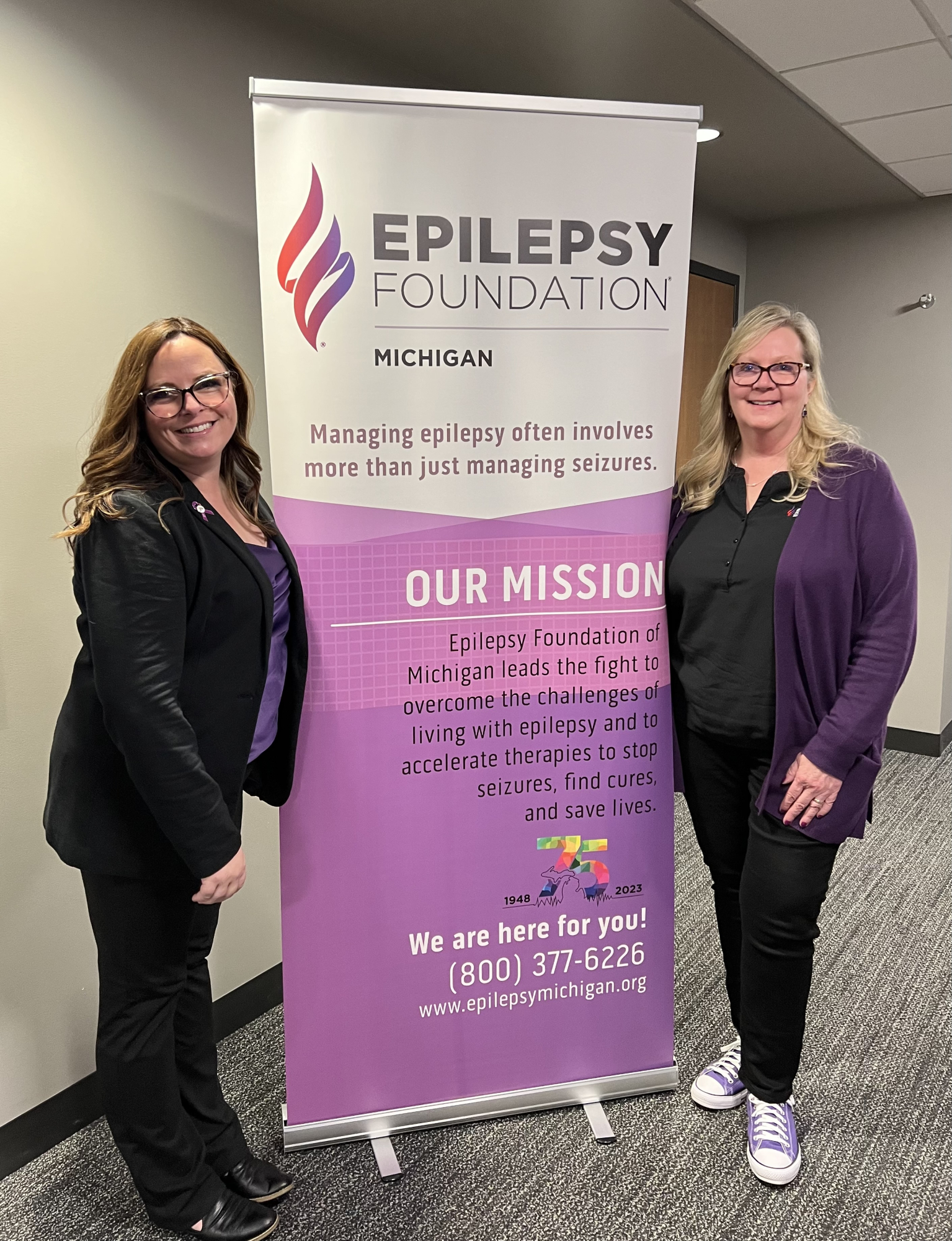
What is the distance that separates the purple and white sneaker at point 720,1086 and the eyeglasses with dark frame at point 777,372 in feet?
4.73

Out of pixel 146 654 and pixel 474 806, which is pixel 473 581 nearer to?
pixel 474 806

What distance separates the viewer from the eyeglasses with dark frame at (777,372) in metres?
1.73

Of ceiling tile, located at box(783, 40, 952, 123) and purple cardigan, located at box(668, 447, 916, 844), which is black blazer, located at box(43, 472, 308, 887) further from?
ceiling tile, located at box(783, 40, 952, 123)

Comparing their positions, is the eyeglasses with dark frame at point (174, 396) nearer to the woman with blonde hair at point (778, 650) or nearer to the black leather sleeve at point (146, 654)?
the black leather sleeve at point (146, 654)

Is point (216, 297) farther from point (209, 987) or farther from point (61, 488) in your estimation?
point (209, 987)

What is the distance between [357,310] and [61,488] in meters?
0.71

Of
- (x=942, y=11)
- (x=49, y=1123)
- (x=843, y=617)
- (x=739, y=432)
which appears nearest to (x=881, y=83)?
(x=942, y=11)

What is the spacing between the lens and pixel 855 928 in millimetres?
2783

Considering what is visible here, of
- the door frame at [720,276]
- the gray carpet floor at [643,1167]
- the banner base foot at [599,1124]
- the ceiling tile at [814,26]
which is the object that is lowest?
the gray carpet floor at [643,1167]

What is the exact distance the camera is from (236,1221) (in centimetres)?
163

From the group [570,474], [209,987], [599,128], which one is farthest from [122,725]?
[599,128]

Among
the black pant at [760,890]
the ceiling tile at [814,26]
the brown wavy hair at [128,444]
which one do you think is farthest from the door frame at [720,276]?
the brown wavy hair at [128,444]

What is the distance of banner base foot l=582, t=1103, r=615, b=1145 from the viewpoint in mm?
1896

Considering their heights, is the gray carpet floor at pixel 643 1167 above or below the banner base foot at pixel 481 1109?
below
